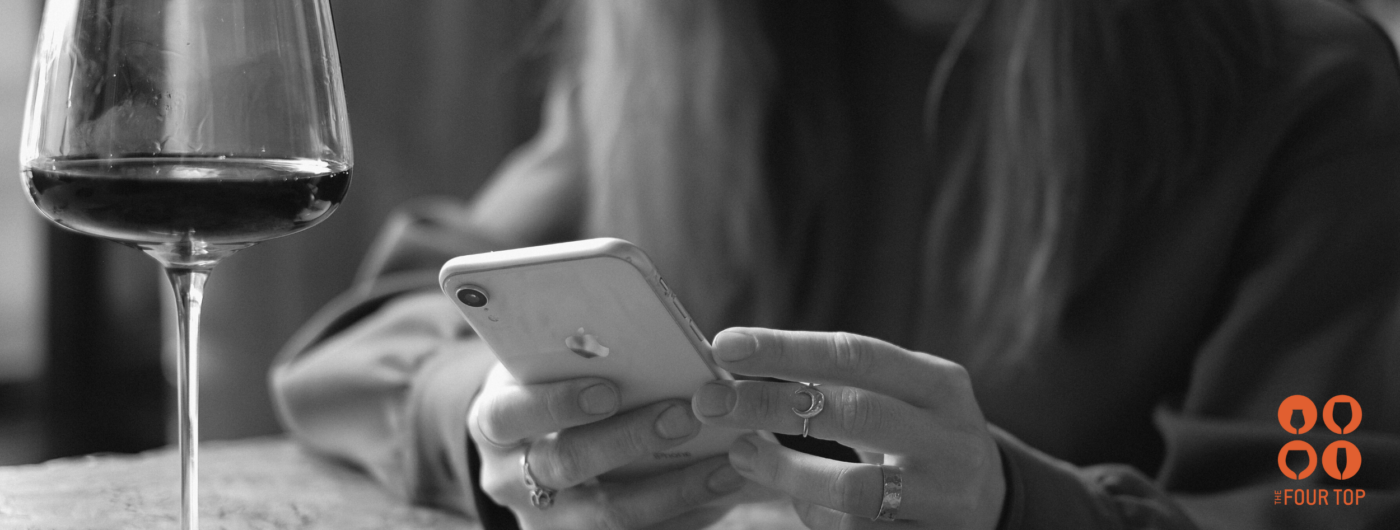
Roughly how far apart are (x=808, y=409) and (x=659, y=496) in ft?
0.41

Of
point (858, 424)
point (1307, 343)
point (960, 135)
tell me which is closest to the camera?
point (858, 424)

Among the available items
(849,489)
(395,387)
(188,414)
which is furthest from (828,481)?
(395,387)

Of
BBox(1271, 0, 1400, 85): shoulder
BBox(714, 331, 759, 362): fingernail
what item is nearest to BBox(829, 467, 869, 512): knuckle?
BBox(714, 331, 759, 362): fingernail

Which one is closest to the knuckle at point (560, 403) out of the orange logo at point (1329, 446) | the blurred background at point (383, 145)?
the orange logo at point (1329, 446)

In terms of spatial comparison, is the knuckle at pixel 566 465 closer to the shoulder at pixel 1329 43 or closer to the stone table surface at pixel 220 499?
the stone table surface at pixel 220 499

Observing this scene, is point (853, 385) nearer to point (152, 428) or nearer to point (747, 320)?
point (747, 320)

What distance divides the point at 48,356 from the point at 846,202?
2438 millimetres

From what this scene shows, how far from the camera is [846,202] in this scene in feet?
3.88

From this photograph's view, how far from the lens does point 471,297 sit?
562 millimetres

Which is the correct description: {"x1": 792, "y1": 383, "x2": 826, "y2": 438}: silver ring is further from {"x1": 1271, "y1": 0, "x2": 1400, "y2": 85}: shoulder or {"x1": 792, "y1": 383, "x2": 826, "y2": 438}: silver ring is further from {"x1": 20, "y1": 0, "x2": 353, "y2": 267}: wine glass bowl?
{"x1": 1271, "y1": 0, "x2": 1400, "y2": 85}: shoulder

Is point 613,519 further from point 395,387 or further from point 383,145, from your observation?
point 383,145

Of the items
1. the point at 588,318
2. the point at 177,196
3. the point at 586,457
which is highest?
the point at 177,196

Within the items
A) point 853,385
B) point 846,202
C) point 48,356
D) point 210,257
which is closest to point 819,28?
point 846,202

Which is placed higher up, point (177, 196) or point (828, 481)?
point (177, 196)
